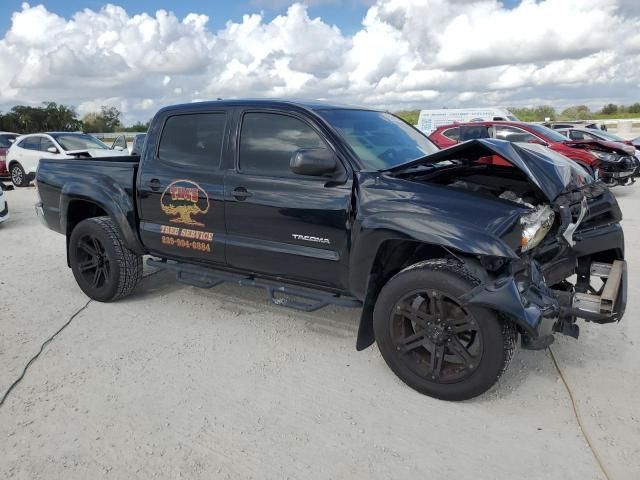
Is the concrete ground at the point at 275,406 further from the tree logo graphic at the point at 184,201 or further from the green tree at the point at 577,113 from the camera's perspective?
the green tree at the point at 577,113

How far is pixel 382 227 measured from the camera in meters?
3.31

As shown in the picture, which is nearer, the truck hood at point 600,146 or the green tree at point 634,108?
the truck hood at point 600,146

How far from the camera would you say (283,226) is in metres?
3.81

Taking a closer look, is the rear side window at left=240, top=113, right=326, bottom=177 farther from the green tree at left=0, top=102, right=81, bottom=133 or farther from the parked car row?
the green tree at left=0, top=102, right=81, bottom=133

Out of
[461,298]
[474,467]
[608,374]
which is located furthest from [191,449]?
[608,374]

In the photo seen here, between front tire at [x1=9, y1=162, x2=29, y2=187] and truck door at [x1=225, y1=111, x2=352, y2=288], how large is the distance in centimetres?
1305

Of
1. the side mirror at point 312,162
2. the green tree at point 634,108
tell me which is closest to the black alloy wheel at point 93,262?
the side mirror at point 312,162

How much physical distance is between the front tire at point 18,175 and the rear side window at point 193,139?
12216mm

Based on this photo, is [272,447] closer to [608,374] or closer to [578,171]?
[608,374]

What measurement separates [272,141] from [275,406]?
185cm

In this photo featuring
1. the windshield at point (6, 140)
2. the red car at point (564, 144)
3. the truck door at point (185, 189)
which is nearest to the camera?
the truck door at point (185, 189)

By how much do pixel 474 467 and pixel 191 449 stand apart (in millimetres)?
1445

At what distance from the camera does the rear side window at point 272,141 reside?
3824mm

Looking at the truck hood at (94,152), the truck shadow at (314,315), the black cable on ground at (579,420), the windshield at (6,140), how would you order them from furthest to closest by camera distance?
the windshield at (6,140) < the truck hood at (94,152) < the truck shadow at (314,315) < the black cable on ground at (579,420)
